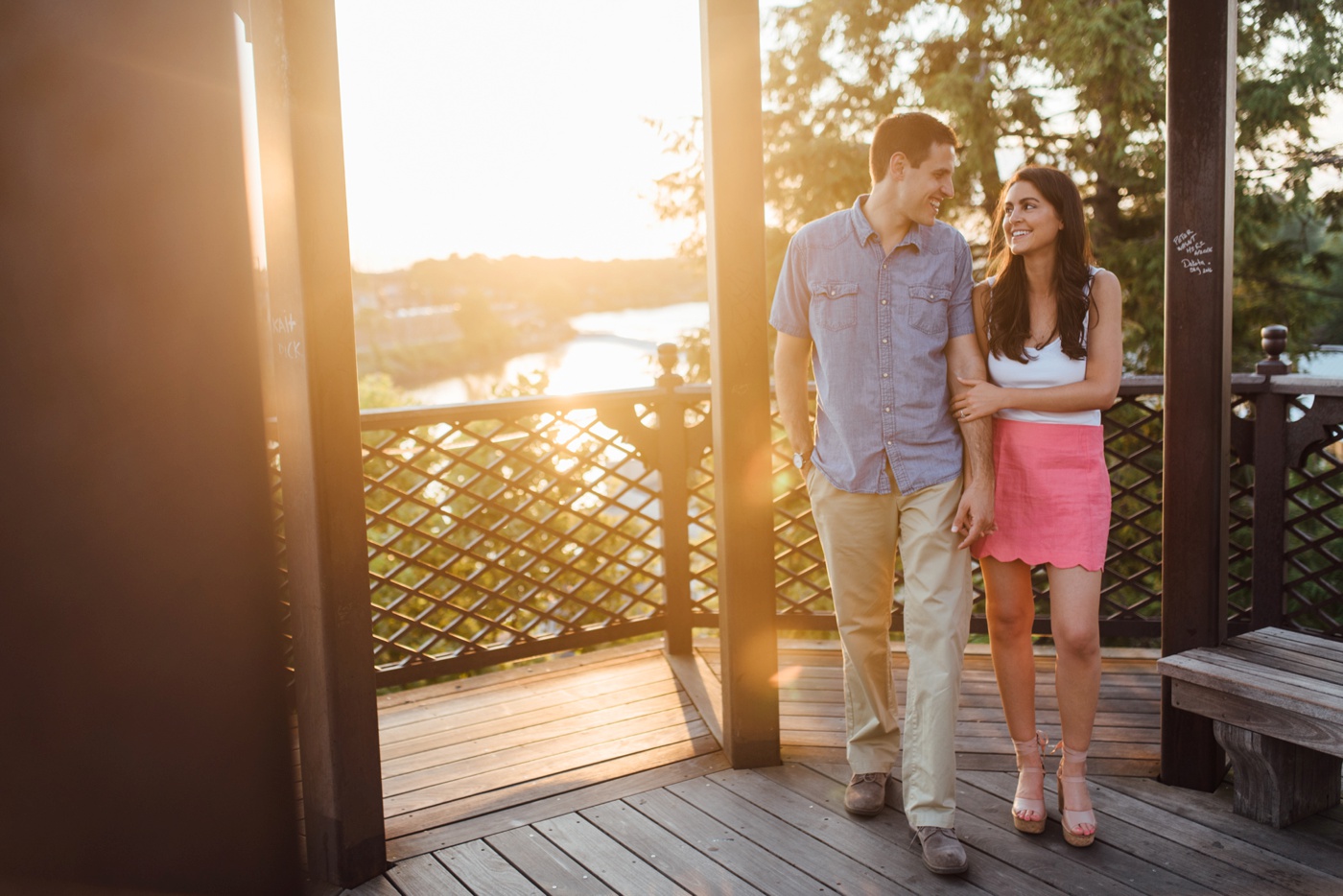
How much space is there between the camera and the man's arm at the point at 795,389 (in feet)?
7.72

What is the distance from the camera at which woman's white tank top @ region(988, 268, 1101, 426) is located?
2.17 metres

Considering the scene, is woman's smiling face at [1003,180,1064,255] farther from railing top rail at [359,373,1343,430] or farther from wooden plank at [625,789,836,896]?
wooden plank at [625,789,836,896]

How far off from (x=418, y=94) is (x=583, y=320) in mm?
3019

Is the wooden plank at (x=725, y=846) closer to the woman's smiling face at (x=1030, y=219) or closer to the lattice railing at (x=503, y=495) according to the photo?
the lattice railing at (x=503, y=495)

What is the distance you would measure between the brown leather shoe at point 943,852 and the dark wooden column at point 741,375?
24.8 inches

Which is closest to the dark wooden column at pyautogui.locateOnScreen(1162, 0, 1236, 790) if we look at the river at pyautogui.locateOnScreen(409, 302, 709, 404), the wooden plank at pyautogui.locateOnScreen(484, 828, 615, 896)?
the wooden plank at pyautogui.locateOnScreen(484, 828, 615, 896)

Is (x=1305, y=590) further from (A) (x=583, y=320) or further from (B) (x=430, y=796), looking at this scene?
(A) (x=583, y=320)

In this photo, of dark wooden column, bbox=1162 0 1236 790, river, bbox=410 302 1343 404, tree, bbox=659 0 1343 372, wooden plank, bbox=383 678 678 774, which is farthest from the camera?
river, bbox=410 302 1343 404

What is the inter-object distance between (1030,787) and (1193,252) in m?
1.32

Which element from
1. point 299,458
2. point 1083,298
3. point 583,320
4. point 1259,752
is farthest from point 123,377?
point 583,320

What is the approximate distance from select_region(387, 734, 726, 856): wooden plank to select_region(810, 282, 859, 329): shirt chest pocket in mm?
1284

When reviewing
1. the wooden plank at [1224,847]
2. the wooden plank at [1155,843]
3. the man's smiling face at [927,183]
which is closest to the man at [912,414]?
the man's smiling face at [927,183]

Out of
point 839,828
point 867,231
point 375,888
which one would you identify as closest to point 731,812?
point 839,828

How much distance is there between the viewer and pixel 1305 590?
20.8ft
